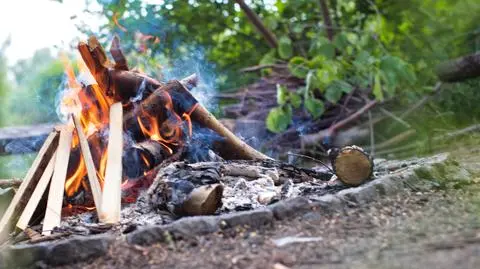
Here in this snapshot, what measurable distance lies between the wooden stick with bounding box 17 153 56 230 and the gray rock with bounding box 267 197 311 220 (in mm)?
1455

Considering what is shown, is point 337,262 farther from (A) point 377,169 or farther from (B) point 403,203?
(A) point 377,169

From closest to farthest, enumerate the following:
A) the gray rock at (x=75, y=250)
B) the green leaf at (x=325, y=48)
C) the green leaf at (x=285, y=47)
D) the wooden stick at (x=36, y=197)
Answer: the gray rock at (x=75, y=250) < the wooden stick at (x=36, y=197) < the green leaf at (x=325, y=48) < the green leaf at (x=285, y=47)

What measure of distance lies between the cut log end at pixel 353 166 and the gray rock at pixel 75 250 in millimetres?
1475

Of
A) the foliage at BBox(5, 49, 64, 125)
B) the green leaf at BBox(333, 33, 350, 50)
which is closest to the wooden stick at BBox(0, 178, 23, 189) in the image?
the foliage at BBox(5, 49, 64, 125)

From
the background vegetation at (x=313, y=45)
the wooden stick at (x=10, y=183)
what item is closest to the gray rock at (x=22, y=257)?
the wooden stick at (x=10, y=183)

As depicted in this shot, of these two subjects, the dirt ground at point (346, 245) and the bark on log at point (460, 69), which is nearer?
the dirt ground at point (346, 245)

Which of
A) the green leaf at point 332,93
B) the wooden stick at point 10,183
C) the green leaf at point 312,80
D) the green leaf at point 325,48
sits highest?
the green leaf at point 325,48

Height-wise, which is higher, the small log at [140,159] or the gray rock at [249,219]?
the small log at [140,159]

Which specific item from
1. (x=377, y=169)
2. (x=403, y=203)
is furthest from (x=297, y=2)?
(x=403, y=203)

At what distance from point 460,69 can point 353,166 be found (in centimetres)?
367

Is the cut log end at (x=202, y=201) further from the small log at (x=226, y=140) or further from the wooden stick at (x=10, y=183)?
the wooden stick at (x=10, y=183)

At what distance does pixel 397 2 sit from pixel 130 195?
4.89 m

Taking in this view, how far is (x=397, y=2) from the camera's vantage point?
23.3 ft

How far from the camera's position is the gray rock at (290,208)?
2.70 meters
